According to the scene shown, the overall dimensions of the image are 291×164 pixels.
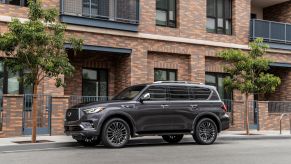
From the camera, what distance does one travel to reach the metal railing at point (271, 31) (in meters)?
25.0

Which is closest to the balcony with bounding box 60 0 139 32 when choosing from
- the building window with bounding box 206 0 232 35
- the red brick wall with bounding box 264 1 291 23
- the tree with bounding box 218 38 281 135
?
the tree with bounding box 218 38 281 135

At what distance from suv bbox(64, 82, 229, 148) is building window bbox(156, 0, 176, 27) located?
7.74 meters

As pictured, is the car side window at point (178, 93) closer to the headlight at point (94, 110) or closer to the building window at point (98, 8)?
the headlight at point (94, 110)

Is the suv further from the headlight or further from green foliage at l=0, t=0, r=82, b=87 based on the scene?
green foliage at l=0, t=0, r=82, b=87

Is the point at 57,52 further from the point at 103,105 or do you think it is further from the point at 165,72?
the point at 165,72

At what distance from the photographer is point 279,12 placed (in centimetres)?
2778

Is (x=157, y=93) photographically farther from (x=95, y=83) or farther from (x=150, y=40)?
(x=95, y=83)

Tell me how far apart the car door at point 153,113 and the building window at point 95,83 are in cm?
708

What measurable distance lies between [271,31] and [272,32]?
10 centimetres

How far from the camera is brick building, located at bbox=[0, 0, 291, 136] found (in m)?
19.4

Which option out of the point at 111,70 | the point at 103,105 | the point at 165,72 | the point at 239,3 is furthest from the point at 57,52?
the point at 239,3

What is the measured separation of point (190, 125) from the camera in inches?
576

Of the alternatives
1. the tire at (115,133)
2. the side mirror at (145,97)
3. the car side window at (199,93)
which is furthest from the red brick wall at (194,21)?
the tire at (115,133)

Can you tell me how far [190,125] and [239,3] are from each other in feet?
39.3
